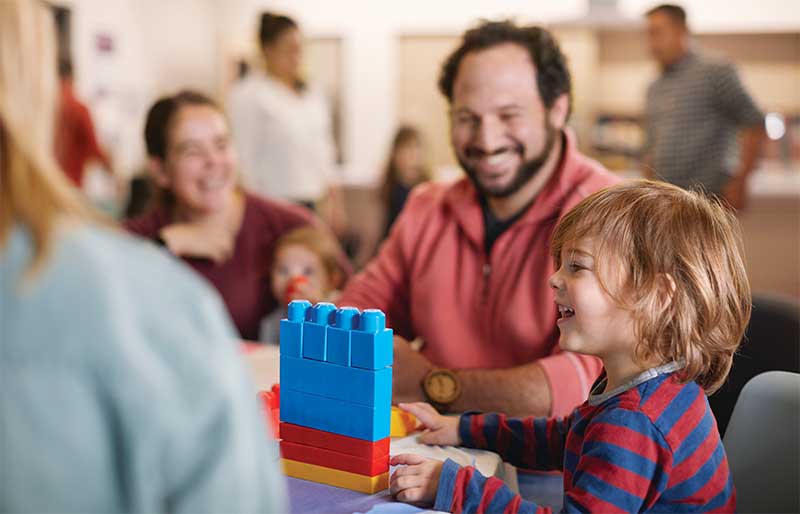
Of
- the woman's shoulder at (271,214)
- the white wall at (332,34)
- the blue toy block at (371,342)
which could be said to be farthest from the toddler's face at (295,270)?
the white wall at (332,34)

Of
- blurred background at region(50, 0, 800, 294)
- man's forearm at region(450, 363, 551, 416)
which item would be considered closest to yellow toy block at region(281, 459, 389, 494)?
man's forearm at region(450, 363, 551, 416)

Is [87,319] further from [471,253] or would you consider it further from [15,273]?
[471,253]

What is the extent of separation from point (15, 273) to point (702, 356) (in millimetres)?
794

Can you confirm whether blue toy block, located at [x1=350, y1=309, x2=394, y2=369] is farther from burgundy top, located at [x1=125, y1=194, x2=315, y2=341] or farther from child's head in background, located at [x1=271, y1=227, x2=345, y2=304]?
burgundy top, located at [x1=125, y1=194, x2=315, y2=341]

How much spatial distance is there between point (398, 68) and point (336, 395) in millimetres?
5344

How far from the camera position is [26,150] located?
0.55 metres

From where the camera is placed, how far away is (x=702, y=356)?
3.41 feet

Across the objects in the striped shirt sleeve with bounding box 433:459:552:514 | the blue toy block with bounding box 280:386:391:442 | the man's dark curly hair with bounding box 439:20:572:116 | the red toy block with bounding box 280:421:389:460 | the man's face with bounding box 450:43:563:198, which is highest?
the man's dark curly hair with bounding box 439:20:572:116

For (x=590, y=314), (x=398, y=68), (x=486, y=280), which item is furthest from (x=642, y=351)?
(x=398, y=68)

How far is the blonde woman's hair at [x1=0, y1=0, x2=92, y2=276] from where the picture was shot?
1.80 ft

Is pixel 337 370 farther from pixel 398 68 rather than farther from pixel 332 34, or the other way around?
pixel 332 34

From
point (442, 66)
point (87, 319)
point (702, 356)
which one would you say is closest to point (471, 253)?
point (442, 66)

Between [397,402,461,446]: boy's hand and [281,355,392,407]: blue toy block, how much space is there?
0.71 ft

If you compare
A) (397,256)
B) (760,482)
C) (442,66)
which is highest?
(442,66)
